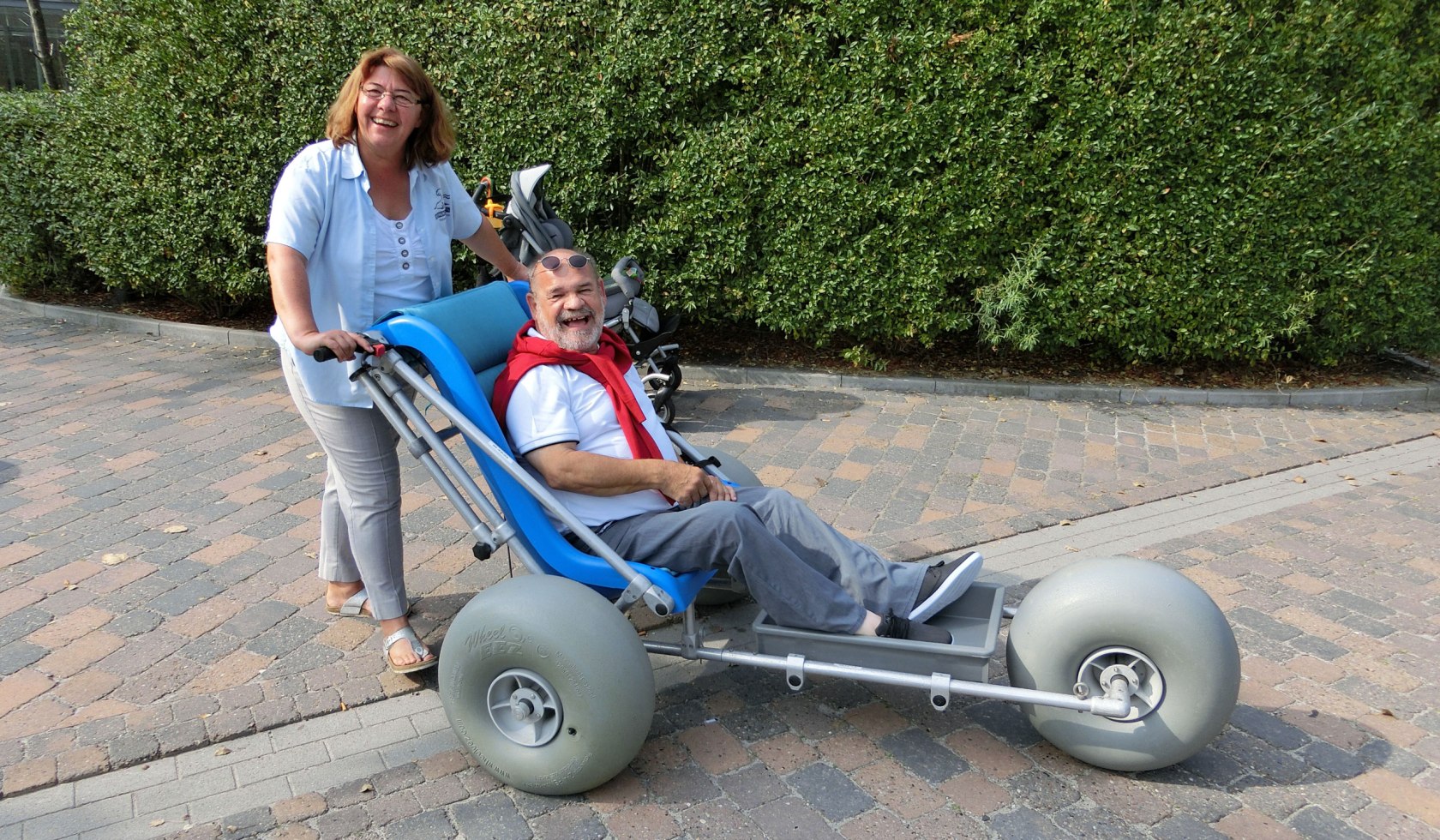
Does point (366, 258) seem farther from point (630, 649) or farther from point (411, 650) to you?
point (630, 649)

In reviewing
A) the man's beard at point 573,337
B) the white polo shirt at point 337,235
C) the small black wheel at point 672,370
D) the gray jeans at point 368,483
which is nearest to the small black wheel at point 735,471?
the man's beard at point 573,337

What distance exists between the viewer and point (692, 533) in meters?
3.21

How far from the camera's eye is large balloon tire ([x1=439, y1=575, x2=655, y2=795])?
290 cm

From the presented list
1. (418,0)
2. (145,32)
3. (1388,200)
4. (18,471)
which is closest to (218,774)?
(18,471)

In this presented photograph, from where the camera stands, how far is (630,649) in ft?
9.67

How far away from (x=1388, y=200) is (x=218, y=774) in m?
7.58

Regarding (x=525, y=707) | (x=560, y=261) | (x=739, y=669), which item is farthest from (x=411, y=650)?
(x=560, y=261)

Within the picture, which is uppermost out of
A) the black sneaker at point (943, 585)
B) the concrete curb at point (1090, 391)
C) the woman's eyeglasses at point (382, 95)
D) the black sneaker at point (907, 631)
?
the woman's eyeglasses at point (382, 95)

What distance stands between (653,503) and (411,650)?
1.04 m

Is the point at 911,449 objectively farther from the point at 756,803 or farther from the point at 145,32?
the point at 145,32

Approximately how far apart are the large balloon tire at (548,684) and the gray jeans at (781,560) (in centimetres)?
31

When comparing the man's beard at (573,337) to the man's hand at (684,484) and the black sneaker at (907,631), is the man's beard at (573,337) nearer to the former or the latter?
the man's hand at (684,484)

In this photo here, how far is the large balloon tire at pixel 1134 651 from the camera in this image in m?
2.97

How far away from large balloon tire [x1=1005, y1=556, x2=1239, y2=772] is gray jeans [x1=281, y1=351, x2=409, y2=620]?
2.12 m
